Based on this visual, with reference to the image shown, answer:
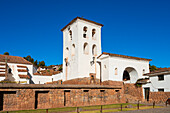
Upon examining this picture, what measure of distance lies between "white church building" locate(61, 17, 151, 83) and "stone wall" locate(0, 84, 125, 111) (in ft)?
18.4

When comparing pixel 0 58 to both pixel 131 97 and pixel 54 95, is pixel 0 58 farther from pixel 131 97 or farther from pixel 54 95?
pixel 131 97

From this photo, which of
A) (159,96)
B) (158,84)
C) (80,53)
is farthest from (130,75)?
(80,53)

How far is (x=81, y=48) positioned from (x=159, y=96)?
42.4 ft

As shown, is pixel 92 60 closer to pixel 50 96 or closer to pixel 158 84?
pixel 158 84

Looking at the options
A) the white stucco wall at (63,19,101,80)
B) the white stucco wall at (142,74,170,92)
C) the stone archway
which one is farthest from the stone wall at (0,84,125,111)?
the stone archway

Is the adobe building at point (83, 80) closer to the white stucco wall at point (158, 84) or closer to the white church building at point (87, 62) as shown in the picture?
the white church building at point (87, 62)

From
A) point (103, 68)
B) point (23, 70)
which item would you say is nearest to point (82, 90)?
point (103, 68)

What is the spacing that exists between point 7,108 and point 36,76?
1912 cm

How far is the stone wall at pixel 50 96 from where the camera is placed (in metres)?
13.6

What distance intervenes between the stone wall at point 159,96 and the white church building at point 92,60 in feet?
16.2

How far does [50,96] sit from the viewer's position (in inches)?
596

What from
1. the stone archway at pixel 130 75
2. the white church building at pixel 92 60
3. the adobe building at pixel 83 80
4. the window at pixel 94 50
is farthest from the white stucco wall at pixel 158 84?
the window at pixel 94 50

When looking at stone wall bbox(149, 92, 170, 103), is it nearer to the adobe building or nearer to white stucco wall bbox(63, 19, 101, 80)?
the adobe building

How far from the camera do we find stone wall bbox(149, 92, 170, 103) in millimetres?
19066
